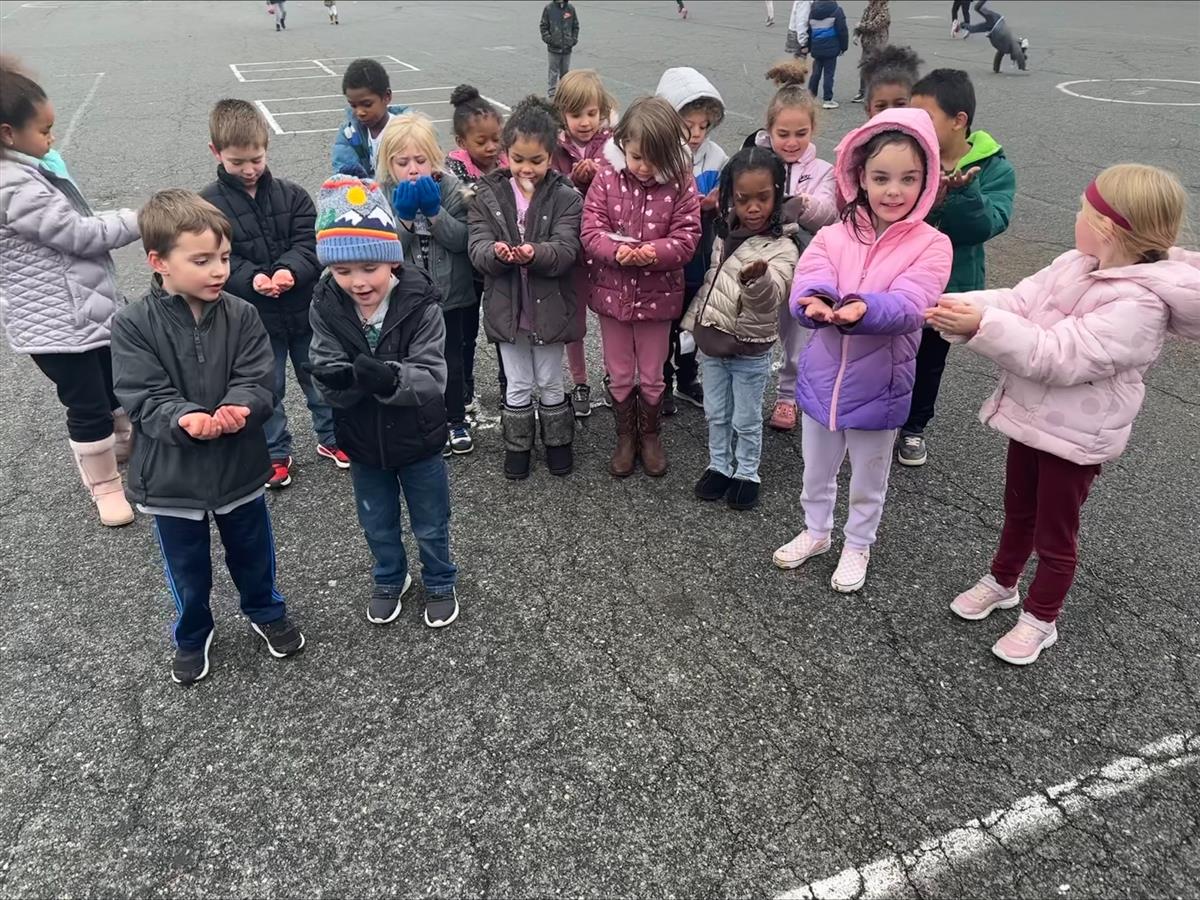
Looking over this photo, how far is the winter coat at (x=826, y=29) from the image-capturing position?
12617 millimetres

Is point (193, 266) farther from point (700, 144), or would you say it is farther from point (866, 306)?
point (700, 144)

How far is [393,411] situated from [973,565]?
246 cm

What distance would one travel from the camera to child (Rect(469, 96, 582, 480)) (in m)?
3.74

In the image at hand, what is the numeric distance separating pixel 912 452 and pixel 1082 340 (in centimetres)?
173

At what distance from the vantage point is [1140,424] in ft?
14.7

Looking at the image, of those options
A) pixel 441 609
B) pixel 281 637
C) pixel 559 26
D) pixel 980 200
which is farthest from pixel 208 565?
pixel 559 26

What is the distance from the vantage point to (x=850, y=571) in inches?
→ 131

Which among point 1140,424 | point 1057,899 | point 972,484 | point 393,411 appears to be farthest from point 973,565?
point 393,411

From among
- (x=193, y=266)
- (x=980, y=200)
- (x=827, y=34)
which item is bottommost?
(x=193, y=266)

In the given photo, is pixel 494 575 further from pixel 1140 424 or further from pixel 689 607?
pixel 1140 424

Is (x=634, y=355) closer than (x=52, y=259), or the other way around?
(x=52, y=259)

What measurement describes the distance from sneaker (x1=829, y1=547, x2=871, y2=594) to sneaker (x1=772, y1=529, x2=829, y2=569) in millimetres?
143

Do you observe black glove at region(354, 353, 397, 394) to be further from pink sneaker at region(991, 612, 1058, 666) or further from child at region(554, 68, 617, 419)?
pink sneaker at region(991, 612, 1058, 666)

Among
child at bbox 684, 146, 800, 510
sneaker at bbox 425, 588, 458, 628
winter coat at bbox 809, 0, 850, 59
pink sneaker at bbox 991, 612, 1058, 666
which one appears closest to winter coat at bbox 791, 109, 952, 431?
child at bbox 684, 146, 800, 510
